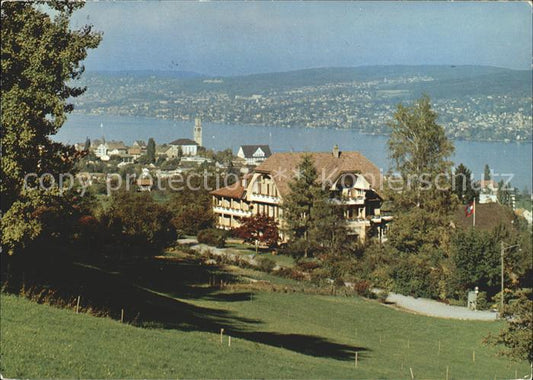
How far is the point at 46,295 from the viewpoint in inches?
658

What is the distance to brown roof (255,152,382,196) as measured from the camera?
45719 millimetres

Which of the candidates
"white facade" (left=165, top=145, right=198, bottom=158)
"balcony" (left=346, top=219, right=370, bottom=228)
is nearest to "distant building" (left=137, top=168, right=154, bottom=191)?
"balcony" (left=346, top=219, right=370, bottom=228)

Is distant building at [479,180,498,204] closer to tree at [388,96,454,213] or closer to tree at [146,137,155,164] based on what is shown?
tree at [388,96,454,213]

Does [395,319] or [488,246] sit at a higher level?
[488,246]

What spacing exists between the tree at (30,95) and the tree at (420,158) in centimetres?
2412

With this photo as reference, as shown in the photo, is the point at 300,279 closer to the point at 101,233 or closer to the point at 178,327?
the point at 101,233

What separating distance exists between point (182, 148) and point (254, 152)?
1626 centimetres

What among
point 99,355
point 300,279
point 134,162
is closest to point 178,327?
point 99,355

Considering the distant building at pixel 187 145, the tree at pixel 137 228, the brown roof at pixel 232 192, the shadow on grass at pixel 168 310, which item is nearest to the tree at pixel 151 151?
the distant building at pixel 187 145

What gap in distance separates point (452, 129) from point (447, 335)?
101 meters

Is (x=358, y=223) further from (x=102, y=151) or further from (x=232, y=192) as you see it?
(x=102, y=151)

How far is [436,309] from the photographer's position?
97.9 ft

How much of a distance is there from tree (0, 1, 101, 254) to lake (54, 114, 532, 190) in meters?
49.4

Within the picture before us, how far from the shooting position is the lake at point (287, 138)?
77188 millimetres
